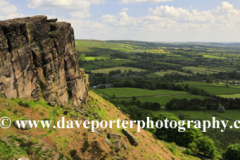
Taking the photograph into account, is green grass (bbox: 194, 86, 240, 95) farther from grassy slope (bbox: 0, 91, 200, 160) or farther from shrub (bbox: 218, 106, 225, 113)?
grassy slope (bbox: 0, 91, 200, 160)

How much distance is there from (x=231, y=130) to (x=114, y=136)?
336 ft

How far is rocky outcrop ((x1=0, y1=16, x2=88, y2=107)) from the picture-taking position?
1167 inches

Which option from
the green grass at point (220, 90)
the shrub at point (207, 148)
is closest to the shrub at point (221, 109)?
the green grass at point (220, 90)

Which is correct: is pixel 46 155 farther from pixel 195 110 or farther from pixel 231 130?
pixel 195 110

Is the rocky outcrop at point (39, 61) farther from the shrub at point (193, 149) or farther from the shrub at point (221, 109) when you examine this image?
the shrub at point (221, 109)

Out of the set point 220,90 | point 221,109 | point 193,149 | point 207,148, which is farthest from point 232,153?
point 220,90

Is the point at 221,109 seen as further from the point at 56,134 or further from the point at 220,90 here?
the point at 56,134

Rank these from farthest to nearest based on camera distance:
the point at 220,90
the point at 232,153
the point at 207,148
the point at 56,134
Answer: the point at 220,90 < the point at 207,148 < the point at 232,153 < the point at 56,134

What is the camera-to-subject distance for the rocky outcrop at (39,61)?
29641mm

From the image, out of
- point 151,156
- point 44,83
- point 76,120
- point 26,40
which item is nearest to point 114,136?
point 76,120

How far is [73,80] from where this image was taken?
42.7 meters

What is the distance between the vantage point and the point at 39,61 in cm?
3456

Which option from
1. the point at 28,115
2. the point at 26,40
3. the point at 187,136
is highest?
the point at 26,40

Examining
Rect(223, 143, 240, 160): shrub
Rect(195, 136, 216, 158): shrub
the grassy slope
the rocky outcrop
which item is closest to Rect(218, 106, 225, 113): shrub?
Rect(223, 143, 240, 160): shrub
